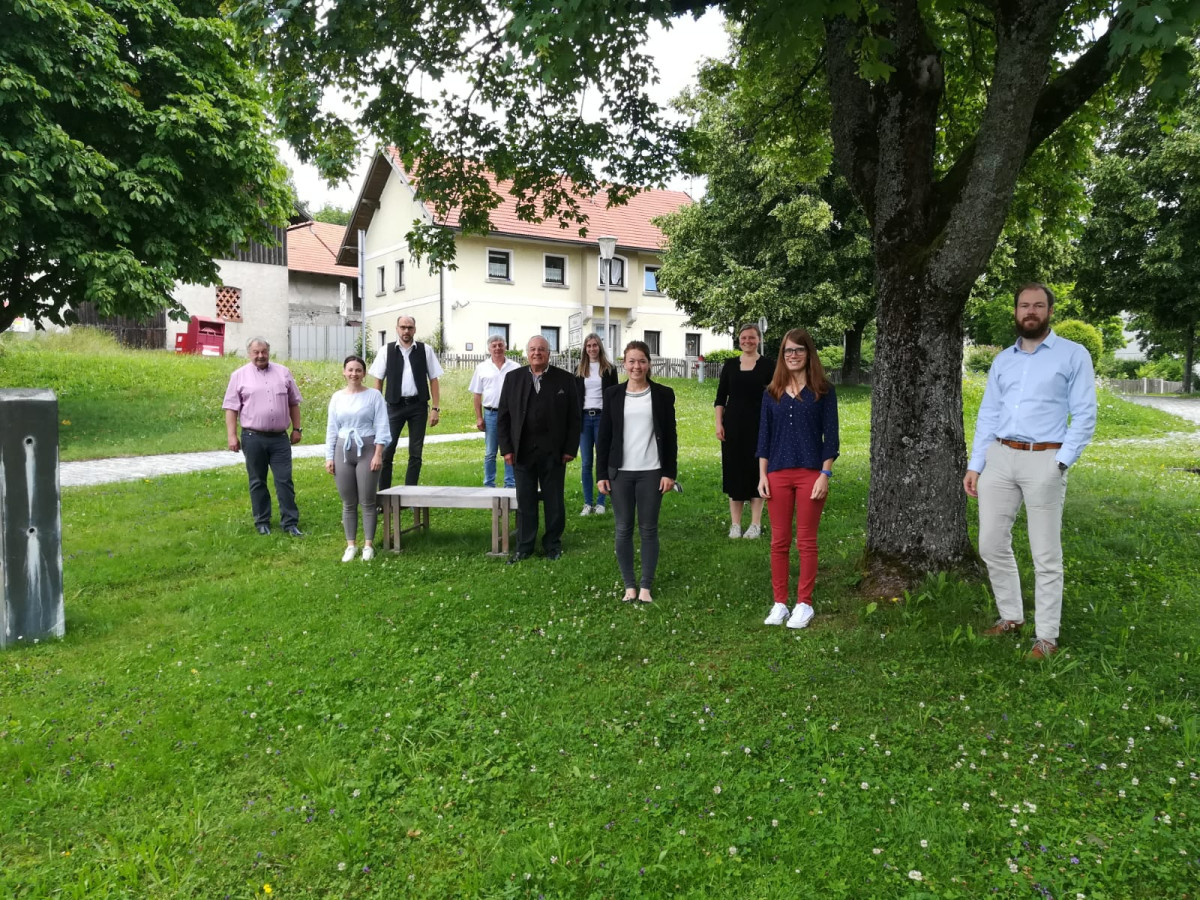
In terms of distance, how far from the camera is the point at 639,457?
20.3 feet

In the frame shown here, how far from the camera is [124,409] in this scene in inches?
730

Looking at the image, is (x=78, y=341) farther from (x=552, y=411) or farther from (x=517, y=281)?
(x=552, y=411)

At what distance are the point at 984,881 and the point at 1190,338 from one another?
140ft

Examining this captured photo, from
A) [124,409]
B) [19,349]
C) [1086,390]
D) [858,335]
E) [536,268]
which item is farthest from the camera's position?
[536,268]

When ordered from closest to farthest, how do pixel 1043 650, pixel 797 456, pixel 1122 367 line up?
pixel 1043 650 < pixel 797 456 < pixel 1122 367

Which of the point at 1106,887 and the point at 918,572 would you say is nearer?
the point at 1106,887

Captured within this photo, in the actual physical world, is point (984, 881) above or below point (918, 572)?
below

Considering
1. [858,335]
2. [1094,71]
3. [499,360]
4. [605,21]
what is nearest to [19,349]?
[499,360]

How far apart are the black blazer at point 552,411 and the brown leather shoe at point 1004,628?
3761mm

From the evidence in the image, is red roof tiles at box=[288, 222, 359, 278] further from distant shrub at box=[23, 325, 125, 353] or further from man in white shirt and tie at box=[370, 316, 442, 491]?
man in white shirt and tie at box=[370, 316, 442, 491]

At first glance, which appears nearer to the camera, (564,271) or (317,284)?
(564,271)

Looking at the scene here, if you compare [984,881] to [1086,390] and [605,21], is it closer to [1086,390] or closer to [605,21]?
[1086,390]

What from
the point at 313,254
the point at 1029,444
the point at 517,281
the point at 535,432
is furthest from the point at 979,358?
the point at 1029,444

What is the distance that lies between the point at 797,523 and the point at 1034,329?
6.24 ft
